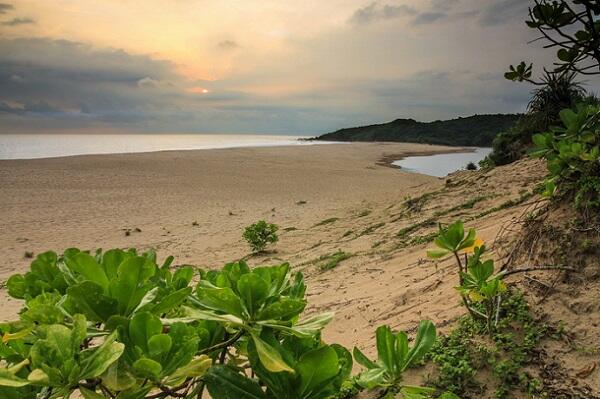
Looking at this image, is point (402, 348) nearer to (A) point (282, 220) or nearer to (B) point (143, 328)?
(B) point (143, 328)

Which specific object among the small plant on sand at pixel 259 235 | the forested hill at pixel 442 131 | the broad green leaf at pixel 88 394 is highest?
the forested hill at pixel 442 131

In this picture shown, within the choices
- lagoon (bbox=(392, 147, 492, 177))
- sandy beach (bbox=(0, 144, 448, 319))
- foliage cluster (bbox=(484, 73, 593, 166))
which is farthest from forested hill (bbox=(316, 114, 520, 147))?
foliage cluster (bbox=(484, 73, 593, 166))

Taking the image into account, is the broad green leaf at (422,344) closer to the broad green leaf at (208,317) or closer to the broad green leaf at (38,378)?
the broad green leaf at (208,317)

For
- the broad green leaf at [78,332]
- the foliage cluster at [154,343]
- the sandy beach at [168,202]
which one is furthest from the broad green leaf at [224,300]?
the sandy beach at [168,202]

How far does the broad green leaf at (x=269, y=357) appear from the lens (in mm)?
745

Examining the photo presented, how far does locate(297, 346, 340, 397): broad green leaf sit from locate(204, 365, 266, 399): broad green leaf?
88 millimetres

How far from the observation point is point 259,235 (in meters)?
7.31

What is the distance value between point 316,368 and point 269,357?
108mm

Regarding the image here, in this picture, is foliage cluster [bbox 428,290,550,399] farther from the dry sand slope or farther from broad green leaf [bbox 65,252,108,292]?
broad green leaf [bbox 65,252,108,292]

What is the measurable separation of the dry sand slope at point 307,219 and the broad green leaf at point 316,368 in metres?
1.34

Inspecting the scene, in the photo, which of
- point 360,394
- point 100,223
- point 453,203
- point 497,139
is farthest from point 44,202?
point 360,394

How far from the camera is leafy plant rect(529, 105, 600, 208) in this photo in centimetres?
225

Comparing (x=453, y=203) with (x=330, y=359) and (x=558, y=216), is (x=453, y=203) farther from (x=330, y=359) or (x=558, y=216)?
(x=330, y=359)

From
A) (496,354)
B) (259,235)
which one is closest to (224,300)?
(496,354)
